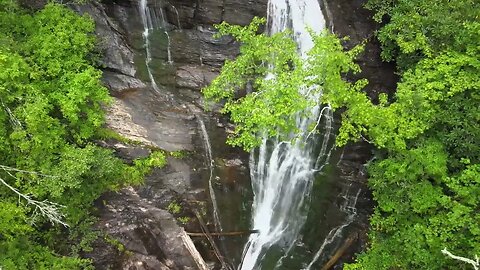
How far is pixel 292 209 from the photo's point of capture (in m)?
12.6

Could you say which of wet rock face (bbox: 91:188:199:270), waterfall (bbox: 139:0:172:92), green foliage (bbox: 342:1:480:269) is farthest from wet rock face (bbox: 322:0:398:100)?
wet rock face (bbox: 91:188:199:270)

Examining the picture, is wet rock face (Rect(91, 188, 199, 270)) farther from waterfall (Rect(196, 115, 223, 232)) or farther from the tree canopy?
the tree canopy

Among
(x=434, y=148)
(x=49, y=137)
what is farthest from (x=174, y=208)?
(x=434, y=148)

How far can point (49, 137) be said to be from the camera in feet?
32.1

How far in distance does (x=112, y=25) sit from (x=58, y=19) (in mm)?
2247

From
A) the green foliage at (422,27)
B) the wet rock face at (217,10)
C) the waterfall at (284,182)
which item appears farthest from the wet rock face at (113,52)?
the green foliage at (422,27)

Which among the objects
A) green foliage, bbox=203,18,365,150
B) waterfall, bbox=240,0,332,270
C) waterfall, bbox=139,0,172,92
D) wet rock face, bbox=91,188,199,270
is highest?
waterfall, bbox=139,0,172,92

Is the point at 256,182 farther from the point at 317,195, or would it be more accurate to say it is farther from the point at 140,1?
the point at 140,1

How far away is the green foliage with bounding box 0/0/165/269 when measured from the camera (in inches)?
366

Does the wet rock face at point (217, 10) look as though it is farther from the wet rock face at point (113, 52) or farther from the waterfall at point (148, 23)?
the wet rock face at point (113, 52)

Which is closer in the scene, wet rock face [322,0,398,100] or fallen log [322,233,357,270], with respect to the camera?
fallen log [322,233,357,270]

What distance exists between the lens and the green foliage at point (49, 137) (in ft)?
30.5

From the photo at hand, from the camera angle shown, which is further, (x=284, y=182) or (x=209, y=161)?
(x=284, y=182)

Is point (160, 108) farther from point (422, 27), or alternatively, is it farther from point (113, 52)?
point (422, 27)
